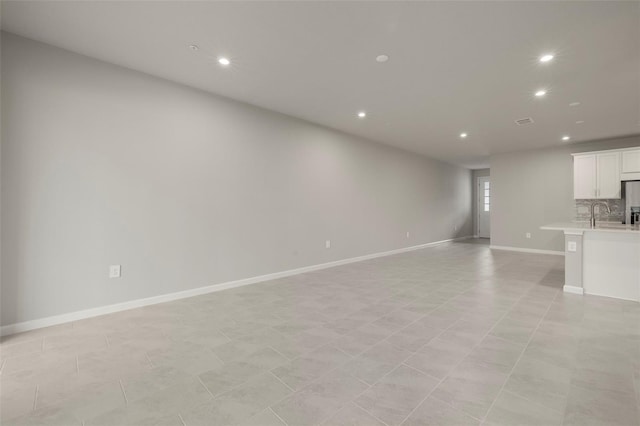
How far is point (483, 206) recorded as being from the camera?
11148 mm

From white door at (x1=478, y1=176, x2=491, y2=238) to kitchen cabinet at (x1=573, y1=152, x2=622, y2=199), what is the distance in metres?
5.46

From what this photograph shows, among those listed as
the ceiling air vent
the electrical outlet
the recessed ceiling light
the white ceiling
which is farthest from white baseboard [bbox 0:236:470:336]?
the ceiling air vent

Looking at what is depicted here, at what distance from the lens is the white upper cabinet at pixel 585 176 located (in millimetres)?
5516

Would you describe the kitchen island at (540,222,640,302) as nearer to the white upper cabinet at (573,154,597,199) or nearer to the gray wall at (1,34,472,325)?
the white upper cabinet at (573,154,597,199)

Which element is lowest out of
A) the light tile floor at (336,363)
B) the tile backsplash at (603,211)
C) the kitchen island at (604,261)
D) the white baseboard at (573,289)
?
the light tile floor at (336,363)

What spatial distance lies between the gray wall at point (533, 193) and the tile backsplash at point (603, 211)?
137 mm

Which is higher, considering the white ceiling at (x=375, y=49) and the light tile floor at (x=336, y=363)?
the white ceiling at (x=375, y=49)

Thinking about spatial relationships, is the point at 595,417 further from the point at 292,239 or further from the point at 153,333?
the point at 292,239

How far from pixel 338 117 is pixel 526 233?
6399 mm

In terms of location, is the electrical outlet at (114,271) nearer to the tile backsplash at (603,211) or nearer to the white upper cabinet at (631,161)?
the white upper cabinet at (631,161)

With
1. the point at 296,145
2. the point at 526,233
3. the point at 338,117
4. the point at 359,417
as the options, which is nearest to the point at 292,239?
the point at 296,145

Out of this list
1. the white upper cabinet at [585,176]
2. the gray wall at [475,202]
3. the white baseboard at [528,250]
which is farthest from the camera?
the gray wall at [475,202]

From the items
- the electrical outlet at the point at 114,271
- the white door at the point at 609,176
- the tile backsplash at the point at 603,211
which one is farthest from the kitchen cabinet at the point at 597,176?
the electrical outlet at the point at 114,271

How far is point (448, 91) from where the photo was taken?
3881mm
